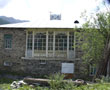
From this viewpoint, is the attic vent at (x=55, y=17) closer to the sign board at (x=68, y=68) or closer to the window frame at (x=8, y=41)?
the window frame at (x=8, y=41)

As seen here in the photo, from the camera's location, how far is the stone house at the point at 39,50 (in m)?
17.8

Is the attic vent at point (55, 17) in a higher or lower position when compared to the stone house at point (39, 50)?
higher

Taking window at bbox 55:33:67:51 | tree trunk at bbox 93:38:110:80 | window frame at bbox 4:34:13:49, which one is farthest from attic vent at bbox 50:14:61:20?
tree trunk at bbox 93:38:110:80

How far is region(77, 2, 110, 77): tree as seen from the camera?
14.5 metres

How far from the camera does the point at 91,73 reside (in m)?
17.8

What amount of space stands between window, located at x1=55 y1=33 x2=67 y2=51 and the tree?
10.4 feet

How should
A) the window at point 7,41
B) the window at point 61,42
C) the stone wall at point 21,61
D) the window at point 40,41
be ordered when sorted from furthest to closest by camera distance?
the window at point 7,41, the window at point 40,41, the window at point 61,42, the stone wall at point 21,61

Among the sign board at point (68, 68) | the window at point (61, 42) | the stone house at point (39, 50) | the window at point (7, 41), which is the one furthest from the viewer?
the window at point (7, 41)

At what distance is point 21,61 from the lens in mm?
18453

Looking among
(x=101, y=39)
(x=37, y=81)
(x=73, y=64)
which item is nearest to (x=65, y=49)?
(x=73, y=64)

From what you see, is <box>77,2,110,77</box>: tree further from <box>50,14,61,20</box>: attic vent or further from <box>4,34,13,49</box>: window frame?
<box>50,14,61,20</box>: attic vent

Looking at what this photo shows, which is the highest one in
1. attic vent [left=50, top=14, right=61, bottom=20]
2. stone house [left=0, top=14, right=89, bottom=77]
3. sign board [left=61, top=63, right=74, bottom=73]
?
attic vent [left=50, top=14, right=61, bottom=20]

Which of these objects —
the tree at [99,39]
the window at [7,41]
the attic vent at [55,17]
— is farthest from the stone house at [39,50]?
the attic vent at [55,17]

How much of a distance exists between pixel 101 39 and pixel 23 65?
23.4ft
